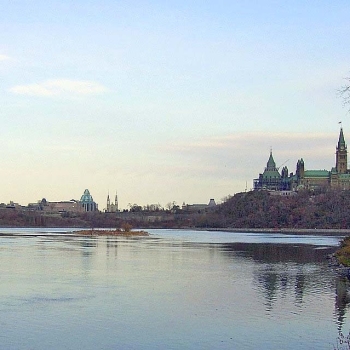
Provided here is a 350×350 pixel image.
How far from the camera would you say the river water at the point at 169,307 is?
1964 centimetres

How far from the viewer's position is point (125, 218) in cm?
17500

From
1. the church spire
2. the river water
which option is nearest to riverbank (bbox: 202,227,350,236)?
the church spire

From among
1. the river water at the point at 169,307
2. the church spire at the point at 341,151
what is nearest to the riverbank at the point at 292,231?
the church spire at the point at 341,151

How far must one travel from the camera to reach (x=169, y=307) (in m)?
25.1

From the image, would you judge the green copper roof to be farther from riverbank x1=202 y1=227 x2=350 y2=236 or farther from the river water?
the river water

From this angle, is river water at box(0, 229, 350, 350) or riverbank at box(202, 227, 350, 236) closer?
river water at box(0, 229, 350, 350)

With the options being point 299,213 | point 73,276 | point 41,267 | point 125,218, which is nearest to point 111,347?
point 73,276

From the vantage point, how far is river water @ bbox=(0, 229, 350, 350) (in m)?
19.6

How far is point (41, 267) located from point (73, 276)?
534 cm

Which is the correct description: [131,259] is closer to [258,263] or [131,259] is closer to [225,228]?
[258,263]

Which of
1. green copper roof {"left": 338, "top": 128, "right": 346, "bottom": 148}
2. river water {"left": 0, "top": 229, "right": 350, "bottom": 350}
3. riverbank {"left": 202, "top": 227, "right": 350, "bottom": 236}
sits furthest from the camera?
green copper roof {"left": 338, "top": 128, "right": 346, "bottom": 148}

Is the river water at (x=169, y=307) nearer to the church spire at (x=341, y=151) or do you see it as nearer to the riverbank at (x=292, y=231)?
the riverbank at (x=292, y=231)

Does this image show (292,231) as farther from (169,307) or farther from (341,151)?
(169,307)

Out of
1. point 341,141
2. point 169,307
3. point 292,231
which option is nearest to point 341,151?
point 341,141
